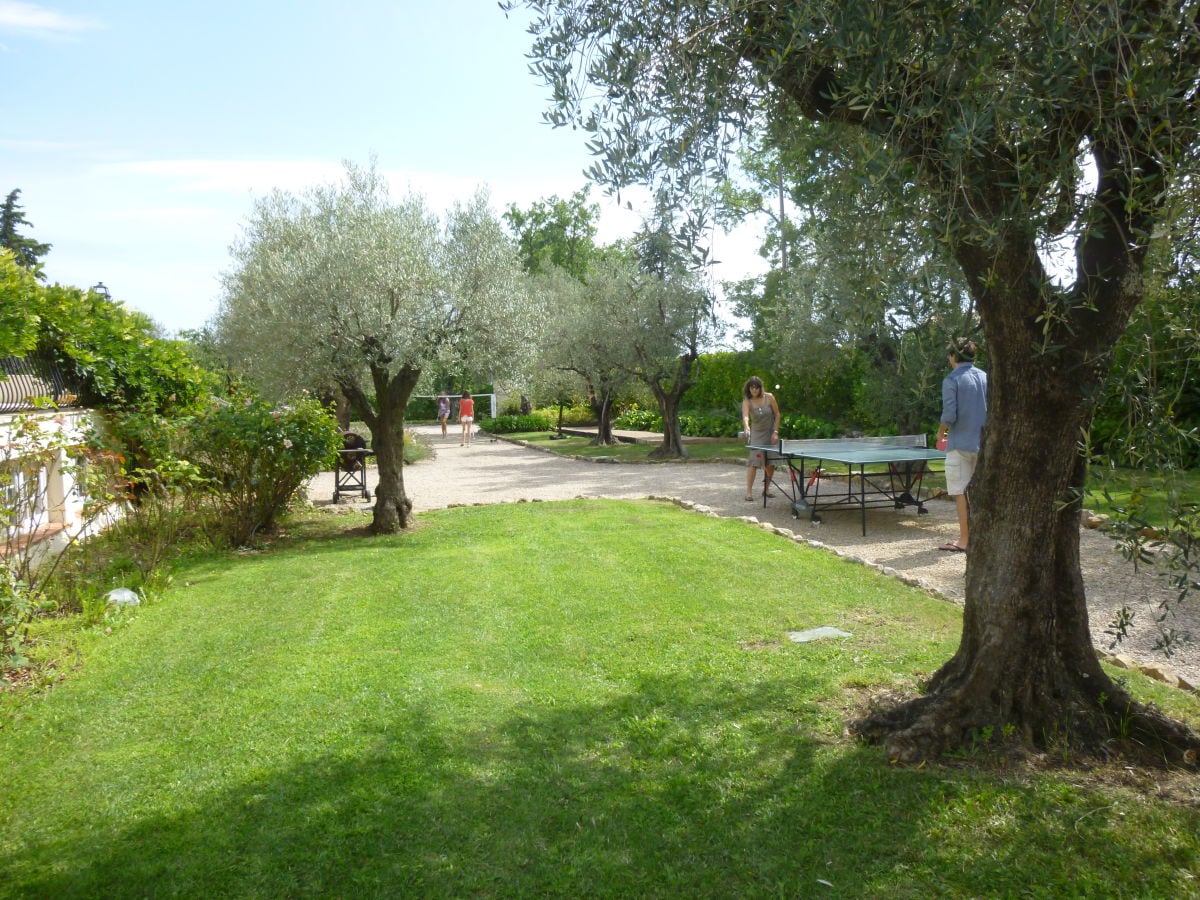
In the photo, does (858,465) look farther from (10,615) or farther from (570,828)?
(10,615)

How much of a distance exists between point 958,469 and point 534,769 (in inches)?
227

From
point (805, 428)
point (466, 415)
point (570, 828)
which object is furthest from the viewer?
point (466, 415)

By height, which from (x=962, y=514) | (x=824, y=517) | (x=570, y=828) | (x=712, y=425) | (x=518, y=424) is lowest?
(x=570, y=828)

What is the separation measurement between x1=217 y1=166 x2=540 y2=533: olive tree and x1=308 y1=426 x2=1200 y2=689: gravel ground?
304 cm

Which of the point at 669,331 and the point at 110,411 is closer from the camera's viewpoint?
the point at 110,411

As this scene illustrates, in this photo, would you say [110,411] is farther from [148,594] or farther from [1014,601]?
[1014,601]

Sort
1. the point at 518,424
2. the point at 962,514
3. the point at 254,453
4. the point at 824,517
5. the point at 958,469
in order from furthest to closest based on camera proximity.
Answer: the point at 518,424
the point at 824,517
the point at 254,453
the point at 962,514
the point at 958,469

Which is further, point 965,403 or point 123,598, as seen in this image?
point 965,403

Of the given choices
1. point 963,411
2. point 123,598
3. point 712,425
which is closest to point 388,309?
point 123,598

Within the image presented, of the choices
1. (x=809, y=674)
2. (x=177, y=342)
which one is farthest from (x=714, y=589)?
(x=177, y=342)

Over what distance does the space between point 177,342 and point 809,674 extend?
9.78 metres

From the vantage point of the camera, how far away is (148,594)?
281 inches

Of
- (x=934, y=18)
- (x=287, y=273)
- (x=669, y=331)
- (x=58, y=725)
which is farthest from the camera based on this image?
(x=669, y=331)

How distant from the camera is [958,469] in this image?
8.02 m
